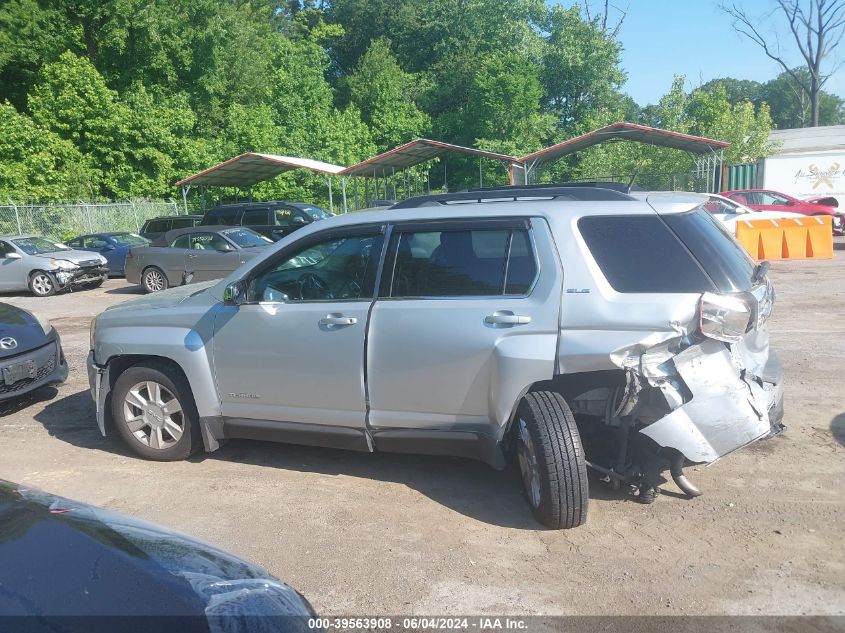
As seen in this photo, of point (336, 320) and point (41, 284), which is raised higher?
A: point (336, 320)

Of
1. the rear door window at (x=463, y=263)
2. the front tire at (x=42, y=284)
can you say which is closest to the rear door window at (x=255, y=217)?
the front tire at (x=42, y=284)

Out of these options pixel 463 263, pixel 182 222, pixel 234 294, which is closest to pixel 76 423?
pixel 234 294

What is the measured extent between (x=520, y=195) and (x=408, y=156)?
23.6 metres

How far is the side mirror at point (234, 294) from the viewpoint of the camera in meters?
4.90

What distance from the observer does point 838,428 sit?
5.45 metres

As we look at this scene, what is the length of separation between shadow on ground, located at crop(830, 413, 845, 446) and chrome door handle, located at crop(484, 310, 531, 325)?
2816 millimetres

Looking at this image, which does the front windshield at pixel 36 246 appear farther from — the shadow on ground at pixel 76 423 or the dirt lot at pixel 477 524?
the dirt lot at pixel 477 524

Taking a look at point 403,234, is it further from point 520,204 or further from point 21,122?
point 21,122

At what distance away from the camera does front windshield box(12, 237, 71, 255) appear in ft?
56.0

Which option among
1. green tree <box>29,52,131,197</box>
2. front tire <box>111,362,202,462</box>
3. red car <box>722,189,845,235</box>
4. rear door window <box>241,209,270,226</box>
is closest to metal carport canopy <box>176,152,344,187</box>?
green tree <box>29,52,131,197</box>

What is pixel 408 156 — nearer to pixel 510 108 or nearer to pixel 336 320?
pixel 510 108

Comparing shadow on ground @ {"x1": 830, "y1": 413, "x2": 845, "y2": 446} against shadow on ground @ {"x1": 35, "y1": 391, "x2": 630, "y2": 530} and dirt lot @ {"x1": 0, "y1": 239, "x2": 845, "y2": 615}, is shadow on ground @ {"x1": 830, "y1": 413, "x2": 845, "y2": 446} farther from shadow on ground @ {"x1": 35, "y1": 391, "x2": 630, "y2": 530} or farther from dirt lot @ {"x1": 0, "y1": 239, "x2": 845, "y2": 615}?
shadow on ground @ {"x1": 35, "y1": 391, "x2": 630, "y2": 530}

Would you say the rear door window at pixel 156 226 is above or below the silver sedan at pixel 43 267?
above

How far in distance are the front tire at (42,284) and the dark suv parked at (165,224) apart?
5101 mm
